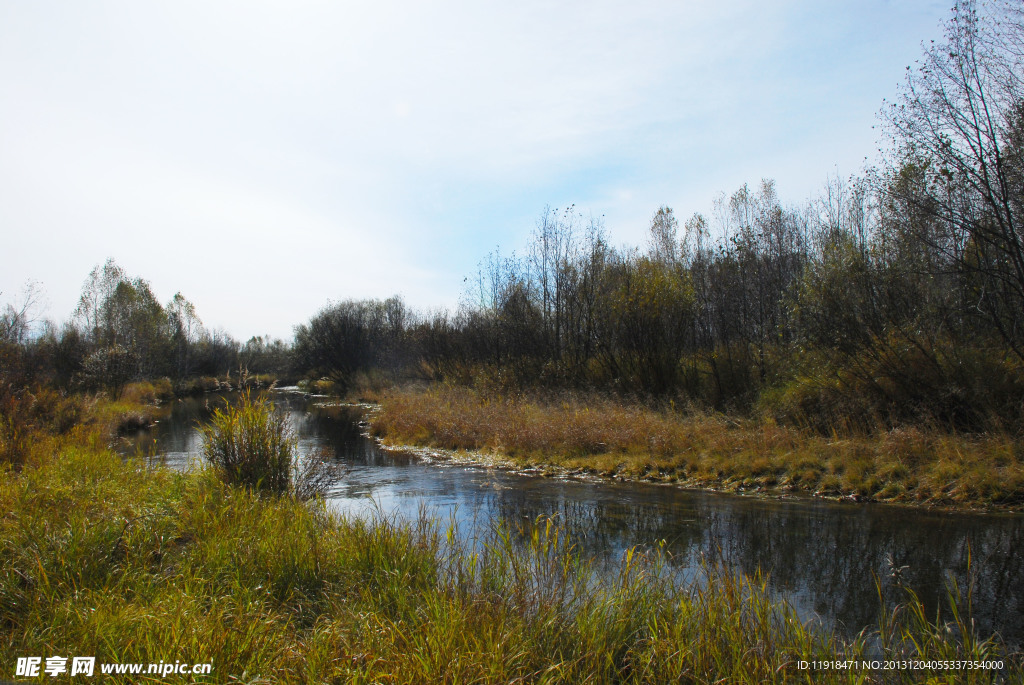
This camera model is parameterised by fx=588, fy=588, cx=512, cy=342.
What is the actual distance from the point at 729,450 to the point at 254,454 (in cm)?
1005

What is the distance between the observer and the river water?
625cm

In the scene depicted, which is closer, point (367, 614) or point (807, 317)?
point (367, 614)

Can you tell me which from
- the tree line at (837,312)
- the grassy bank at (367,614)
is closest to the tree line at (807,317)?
the tree line at (837,312)

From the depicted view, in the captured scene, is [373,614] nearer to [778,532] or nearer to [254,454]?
[254,454]

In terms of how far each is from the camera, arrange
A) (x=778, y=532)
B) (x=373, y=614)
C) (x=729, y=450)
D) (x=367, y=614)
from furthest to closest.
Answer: (x=729, y=450) → (x=778, y=532) → (x=367, y=614) → (x=373, y=614)

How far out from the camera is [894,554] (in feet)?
25.0

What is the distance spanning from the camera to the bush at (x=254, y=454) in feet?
29.8

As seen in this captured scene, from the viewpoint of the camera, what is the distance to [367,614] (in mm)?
4527

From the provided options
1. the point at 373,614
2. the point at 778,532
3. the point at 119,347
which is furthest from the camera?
the point at 119,347

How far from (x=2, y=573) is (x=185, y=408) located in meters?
35.3

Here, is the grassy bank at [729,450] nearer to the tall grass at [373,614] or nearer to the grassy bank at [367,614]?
the grassy bank at [367,614]

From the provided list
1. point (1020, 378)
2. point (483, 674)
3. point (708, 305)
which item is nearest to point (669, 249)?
point (708, 305)

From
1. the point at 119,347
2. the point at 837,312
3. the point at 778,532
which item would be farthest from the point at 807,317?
the point at 119,347

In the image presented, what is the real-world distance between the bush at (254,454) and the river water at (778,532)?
1101 mm
